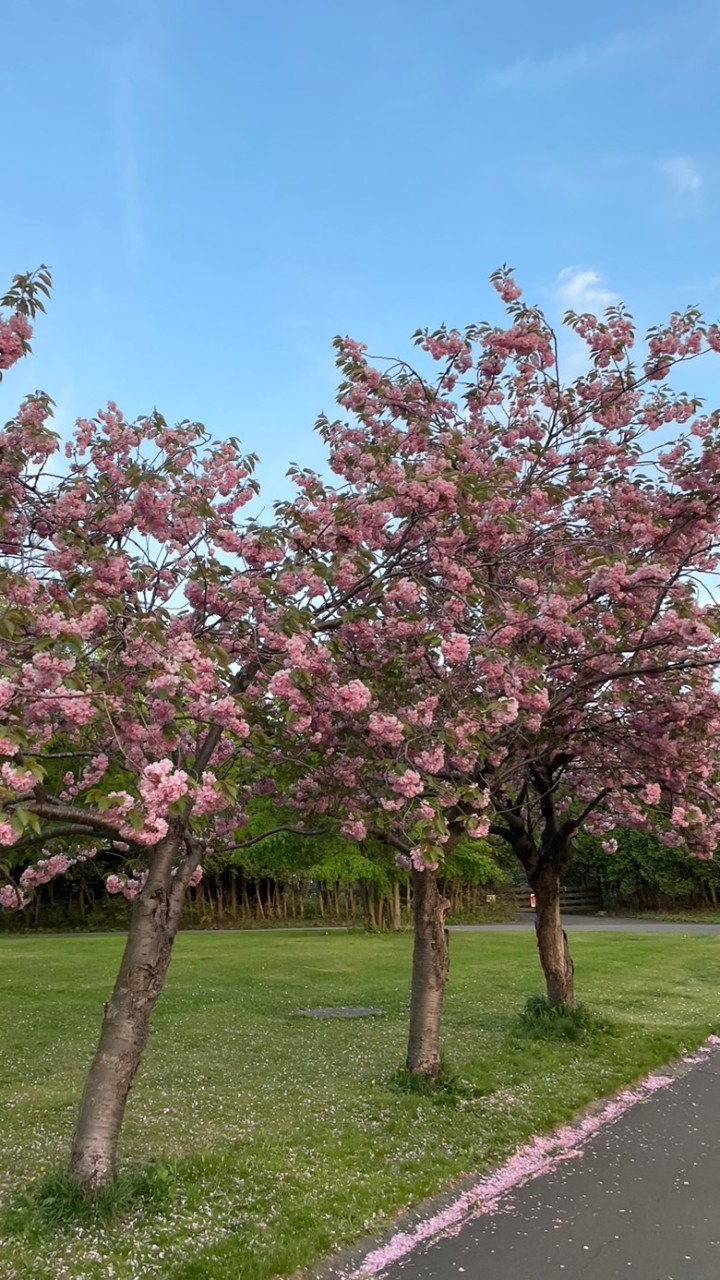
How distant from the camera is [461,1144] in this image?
7.09m

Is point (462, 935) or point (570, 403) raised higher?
point (570, 403)

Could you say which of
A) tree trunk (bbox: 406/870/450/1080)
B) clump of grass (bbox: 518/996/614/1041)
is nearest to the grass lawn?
clump of grass (bbox: 518/996/614/1041)

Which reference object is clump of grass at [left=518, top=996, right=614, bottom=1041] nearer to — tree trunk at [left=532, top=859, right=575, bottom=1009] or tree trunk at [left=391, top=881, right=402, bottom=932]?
A: tree trunk at [left=532, top=859, right=575, bottom=1009]

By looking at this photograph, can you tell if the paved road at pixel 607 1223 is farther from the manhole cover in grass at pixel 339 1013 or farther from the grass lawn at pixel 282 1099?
the manhole cover in grass at pixel 339 1013

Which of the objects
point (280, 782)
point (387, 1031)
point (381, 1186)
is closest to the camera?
point (381, 1186)

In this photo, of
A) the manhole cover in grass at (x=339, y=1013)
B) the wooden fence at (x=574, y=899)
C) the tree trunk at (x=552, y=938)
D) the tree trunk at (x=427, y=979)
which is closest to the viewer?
the tree trunk at (x=427, y=979)

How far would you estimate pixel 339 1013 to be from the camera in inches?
588

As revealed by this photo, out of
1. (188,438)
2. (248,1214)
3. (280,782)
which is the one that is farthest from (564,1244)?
(188,438)

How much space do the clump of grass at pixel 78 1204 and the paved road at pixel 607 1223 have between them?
1687 mm

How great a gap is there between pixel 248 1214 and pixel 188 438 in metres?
5.83

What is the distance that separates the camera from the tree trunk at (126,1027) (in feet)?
18.5

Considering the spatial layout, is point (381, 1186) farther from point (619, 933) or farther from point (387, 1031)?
point (619, 933)

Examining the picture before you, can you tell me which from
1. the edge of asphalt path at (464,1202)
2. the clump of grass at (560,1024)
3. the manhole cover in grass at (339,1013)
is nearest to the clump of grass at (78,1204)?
the edge of asphalt path at (464,1202)

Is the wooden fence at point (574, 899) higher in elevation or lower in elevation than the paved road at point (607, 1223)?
lower
